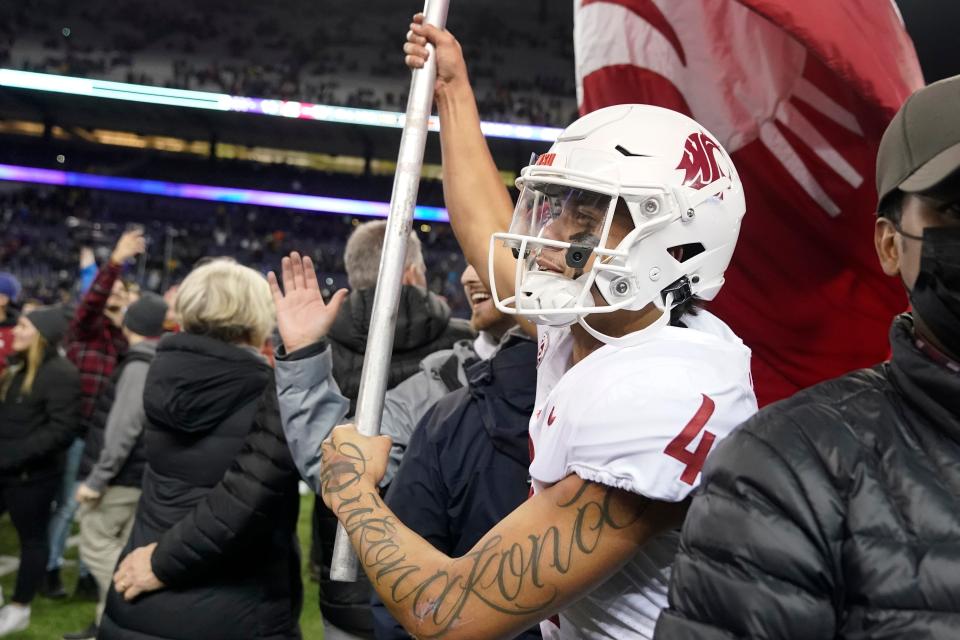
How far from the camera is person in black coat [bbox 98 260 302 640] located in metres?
2.30

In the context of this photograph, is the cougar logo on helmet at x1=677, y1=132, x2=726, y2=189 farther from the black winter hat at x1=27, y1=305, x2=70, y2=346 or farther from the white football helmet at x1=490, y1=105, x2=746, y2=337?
the black winter hat at x1=27, y1=305, x2=70, y2=346

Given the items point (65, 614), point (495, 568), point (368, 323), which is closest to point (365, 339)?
point (368, 323)

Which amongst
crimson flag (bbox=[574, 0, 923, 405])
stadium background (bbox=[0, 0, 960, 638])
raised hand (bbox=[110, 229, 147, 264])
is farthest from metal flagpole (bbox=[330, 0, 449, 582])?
stadium background (bbox=[0, 0, 960, 638])

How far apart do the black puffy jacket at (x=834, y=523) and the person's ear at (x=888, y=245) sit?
102mm

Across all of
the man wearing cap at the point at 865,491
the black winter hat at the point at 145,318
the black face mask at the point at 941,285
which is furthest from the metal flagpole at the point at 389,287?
the black winter hat at the point at 145,318

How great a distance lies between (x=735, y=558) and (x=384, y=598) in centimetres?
57

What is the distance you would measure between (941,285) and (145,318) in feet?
13.4

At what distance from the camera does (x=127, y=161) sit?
63.3 feet

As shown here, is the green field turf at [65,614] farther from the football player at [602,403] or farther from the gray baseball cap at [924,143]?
the gray baseball cap at [924,143]

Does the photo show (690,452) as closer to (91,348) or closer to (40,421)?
(40,421)

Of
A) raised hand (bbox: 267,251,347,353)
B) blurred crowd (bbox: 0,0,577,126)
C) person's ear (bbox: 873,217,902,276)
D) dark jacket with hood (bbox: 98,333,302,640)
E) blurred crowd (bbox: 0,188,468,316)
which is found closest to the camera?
person's ear (bbox: 873,217,902,276)

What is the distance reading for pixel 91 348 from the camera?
4762 mm

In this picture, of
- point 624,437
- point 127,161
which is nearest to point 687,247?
point 624,437

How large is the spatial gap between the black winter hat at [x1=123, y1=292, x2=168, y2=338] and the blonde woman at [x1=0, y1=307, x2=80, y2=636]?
11.6 inches
